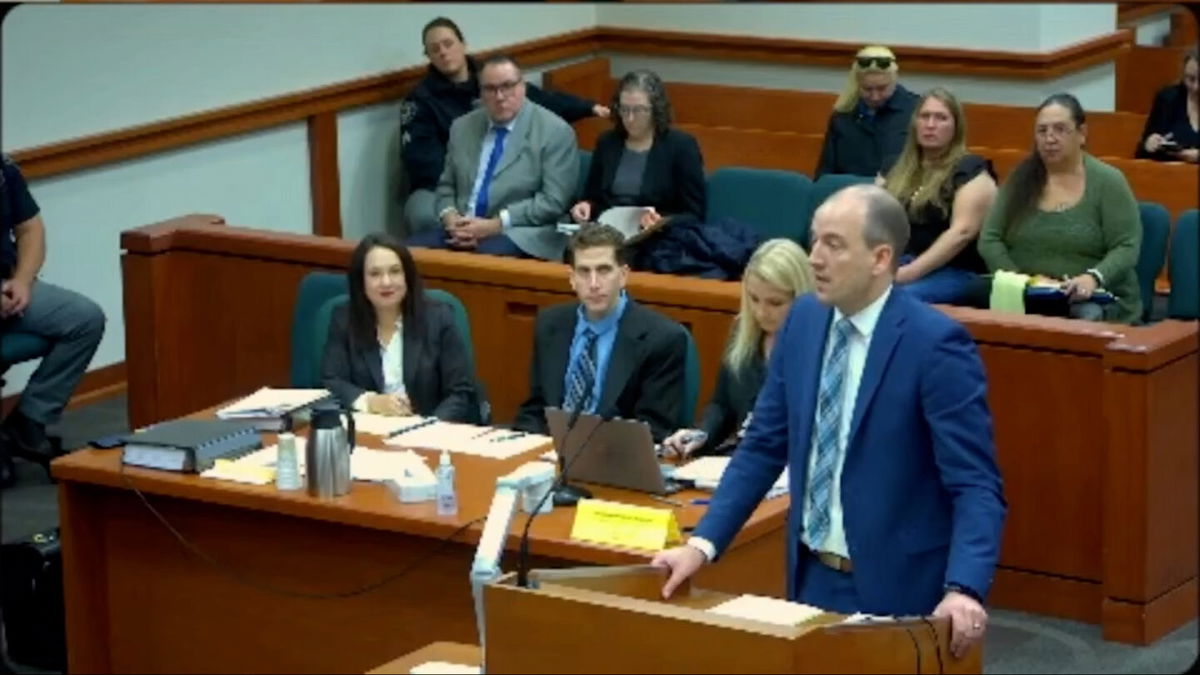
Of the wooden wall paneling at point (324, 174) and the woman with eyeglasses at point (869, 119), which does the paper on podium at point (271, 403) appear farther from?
the wooden wall paneling at point (324, 174)

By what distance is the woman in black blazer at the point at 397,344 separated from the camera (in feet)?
20.4

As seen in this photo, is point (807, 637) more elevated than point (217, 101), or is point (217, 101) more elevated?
point (217, 101)

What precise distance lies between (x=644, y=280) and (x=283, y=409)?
1.40 metres

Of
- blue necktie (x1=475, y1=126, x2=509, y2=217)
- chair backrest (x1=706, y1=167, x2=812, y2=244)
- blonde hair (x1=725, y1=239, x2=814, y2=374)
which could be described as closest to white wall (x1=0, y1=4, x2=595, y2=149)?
blue necktie (x1=475, y1=126, x2=509, y2=217)

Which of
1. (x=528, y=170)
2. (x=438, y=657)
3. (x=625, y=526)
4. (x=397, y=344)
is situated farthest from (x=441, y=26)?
(x=438, y=657)

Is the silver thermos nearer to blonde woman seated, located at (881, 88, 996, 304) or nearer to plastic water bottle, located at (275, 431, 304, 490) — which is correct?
plastic water bottle, located at (275, 431, 304, 490)

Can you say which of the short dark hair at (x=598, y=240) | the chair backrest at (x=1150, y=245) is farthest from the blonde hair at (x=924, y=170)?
the short dark hair at (x=598, y=240)

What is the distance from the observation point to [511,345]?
7133 millimetres

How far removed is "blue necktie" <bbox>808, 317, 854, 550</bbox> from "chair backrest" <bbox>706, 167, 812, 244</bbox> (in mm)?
3809

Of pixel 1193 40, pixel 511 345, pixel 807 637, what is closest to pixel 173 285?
pixel 511 345

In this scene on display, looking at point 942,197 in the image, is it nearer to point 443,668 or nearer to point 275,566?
point 275,566

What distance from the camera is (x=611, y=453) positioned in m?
5.26

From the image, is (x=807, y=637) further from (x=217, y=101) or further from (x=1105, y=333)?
(x=217, y=101)

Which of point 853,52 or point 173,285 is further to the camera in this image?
point 853,52
